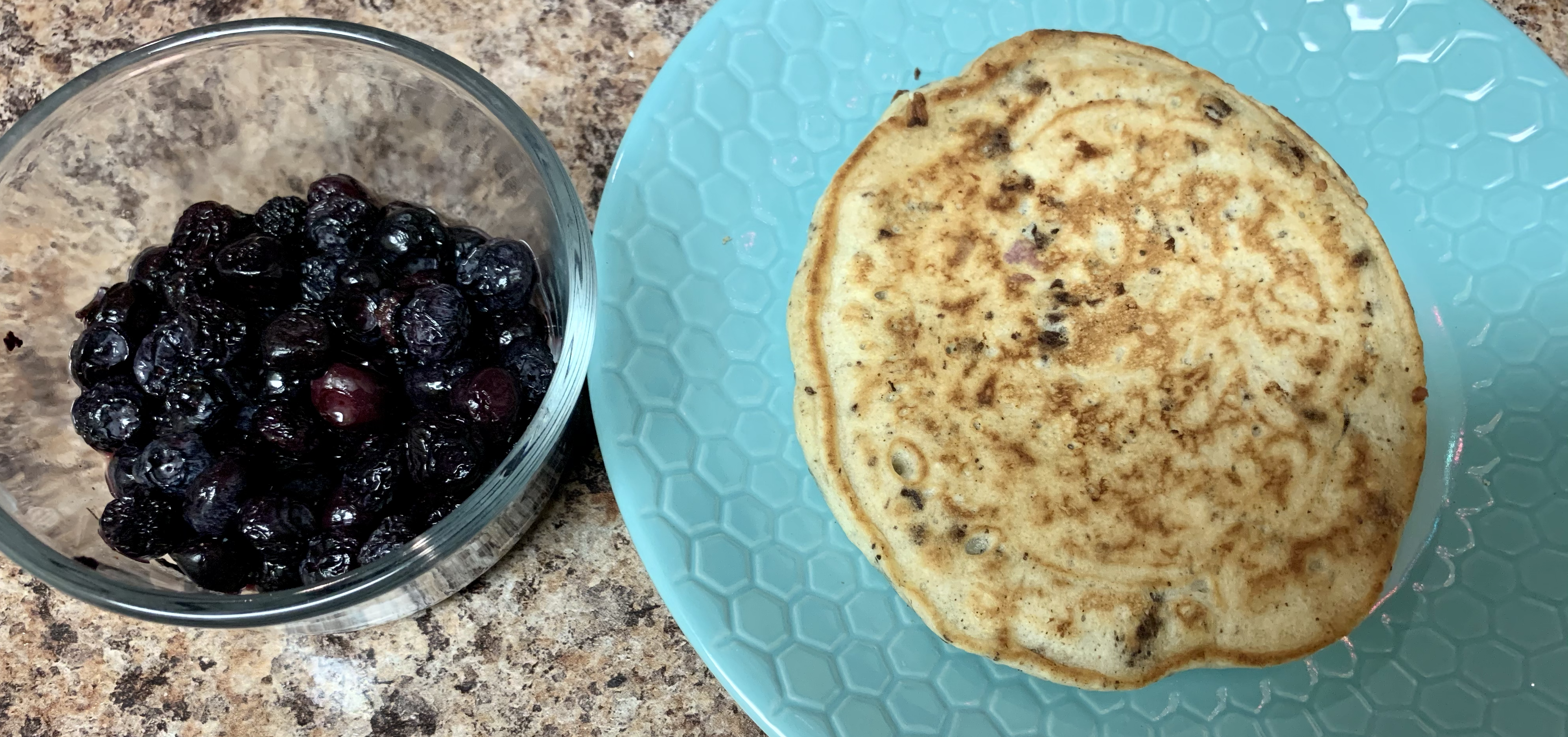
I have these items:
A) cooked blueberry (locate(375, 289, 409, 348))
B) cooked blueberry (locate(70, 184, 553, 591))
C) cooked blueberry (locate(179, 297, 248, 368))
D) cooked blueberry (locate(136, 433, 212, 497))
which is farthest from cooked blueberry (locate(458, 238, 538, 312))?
cooked blueberry (locate(136, 433, 212, 497))

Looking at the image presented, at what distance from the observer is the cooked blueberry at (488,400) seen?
132cm

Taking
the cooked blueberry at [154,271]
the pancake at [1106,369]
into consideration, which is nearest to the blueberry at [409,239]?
the cooked blueberry at [154,271]

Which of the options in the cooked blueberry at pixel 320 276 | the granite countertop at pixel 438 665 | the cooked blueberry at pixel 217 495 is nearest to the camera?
the cooked blueberry at pixel 217 495

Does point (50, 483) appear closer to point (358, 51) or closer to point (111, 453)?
point (111, 453)

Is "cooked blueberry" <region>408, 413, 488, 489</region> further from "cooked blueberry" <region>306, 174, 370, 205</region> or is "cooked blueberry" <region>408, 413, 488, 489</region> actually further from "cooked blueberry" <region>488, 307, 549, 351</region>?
"cooked blueberry" <region>306, 174, 370, 205</region>

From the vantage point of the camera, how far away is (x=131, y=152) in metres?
1.54

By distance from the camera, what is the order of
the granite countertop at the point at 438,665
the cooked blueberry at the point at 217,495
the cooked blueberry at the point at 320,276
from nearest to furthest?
the cooked blueberry at the point at 217,495, the cooked blueberry at the point at 320,276, the granite countertop at the point at 438,665

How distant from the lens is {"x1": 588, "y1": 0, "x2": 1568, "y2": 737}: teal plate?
138cm

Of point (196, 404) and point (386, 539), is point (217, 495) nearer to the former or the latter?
point (196, 404)

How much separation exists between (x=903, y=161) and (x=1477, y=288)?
1014mm

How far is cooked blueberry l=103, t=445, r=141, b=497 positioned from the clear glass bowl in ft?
0.36

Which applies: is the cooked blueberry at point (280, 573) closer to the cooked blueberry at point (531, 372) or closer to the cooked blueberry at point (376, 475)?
→ the cooked blueberry at point (376, 475)

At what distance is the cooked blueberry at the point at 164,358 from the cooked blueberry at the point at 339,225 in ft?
0.77

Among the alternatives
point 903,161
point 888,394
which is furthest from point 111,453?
point 903,161
